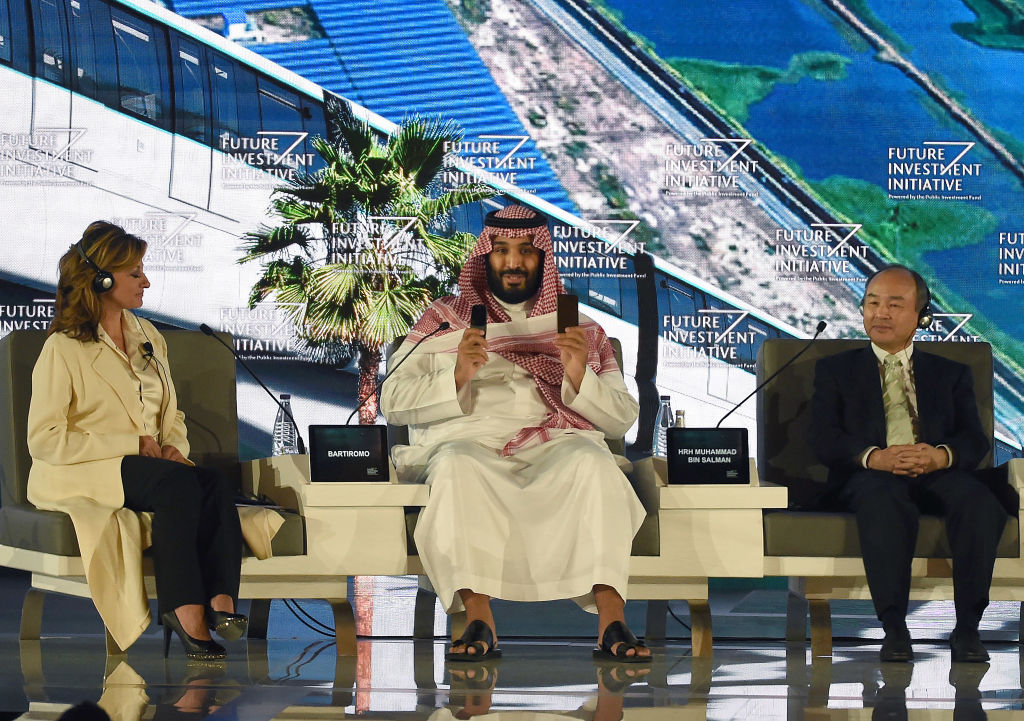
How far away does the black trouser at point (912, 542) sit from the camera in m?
3.73

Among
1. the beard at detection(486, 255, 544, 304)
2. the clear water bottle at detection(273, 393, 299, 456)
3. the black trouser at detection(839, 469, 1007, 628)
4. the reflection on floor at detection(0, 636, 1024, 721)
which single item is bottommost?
the reflection on floor at detection(0, 636, 1024, 721)

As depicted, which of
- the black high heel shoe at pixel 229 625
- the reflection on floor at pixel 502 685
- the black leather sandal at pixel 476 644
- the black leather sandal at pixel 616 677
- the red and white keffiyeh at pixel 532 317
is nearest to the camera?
the reflection on floor at pixel 502 685

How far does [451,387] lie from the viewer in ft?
13.4

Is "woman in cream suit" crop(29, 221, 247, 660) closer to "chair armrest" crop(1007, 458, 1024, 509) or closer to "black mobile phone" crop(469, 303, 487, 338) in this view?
"black mobile phone" crop(469, 303, 487, 338)

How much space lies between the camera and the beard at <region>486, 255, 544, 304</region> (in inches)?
172

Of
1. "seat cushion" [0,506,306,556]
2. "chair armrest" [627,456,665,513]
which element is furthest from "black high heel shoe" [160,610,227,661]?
"chair armrest" [627,456,665,513]

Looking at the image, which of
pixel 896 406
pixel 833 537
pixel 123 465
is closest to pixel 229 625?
pixel 123 465

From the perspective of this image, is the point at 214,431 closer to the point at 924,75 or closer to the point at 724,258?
the point at 724,258

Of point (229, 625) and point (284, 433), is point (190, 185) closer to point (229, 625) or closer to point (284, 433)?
point (284, 433)

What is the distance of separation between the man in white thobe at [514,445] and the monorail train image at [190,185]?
40.3 inches

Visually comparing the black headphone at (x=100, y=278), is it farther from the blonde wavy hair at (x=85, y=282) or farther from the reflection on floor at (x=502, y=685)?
the reflection on floor at (x=502, y=685)

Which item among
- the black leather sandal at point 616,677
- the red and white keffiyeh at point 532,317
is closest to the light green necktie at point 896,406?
the red and white keffiyeh at point 532,317

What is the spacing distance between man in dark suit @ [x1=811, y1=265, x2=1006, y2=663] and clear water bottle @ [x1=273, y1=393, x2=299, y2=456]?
2.11m

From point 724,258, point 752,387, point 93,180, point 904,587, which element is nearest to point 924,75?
point 724,258
